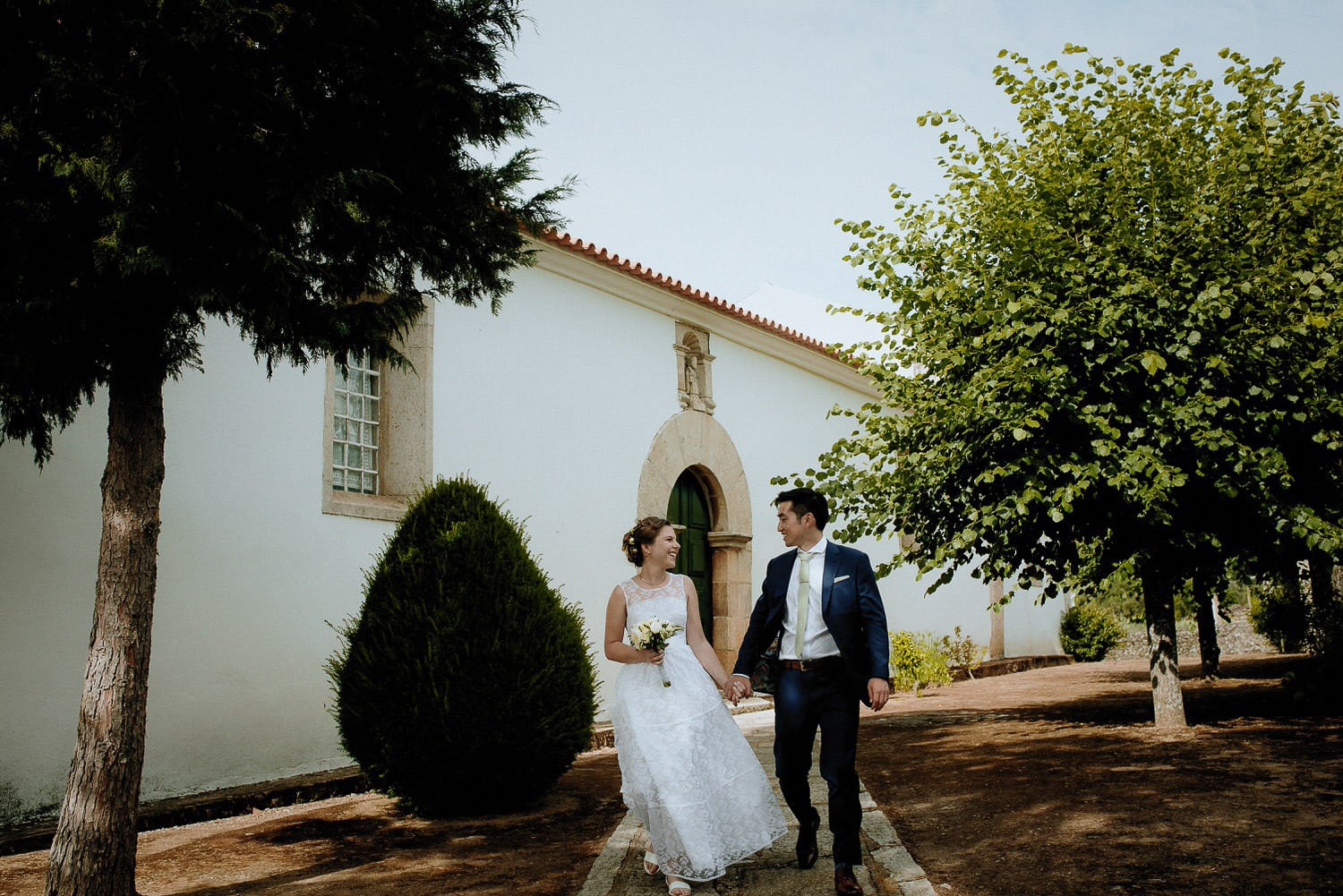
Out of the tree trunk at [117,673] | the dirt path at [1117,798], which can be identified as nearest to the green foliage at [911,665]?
the dirt path at [1117,798]

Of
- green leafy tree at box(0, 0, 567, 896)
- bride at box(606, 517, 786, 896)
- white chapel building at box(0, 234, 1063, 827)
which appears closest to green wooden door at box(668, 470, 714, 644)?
white chapel building at box(0, 234, 1063, 827)

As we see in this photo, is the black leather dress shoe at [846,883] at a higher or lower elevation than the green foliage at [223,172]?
lower

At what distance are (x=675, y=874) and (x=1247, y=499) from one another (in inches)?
217

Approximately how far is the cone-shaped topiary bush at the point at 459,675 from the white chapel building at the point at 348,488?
163 cm

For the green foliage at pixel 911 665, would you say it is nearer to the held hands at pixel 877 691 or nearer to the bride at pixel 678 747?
the bride at pixel 678 747

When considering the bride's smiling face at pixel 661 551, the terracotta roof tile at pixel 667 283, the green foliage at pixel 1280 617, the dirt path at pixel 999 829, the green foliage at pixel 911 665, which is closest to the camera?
the dirt path at pixel 999 829

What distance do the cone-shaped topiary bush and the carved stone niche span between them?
6.11 meters

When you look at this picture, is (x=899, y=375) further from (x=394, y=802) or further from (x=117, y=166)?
(x=117, y=166)

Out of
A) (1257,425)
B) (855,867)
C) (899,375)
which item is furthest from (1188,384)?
(855,867)

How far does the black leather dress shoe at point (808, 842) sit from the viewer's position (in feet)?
15.8

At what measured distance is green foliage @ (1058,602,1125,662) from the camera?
71.4ft

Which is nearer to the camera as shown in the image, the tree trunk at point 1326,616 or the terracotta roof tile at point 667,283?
the tree trunk at point 1326,616

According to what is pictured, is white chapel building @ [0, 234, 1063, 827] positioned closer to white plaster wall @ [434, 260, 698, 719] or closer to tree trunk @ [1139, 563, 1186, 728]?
white plaster wall @ [434, 260, 698, 719]

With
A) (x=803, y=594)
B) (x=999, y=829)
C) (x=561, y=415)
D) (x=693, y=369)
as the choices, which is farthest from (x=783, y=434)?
(x=803, y=594)
